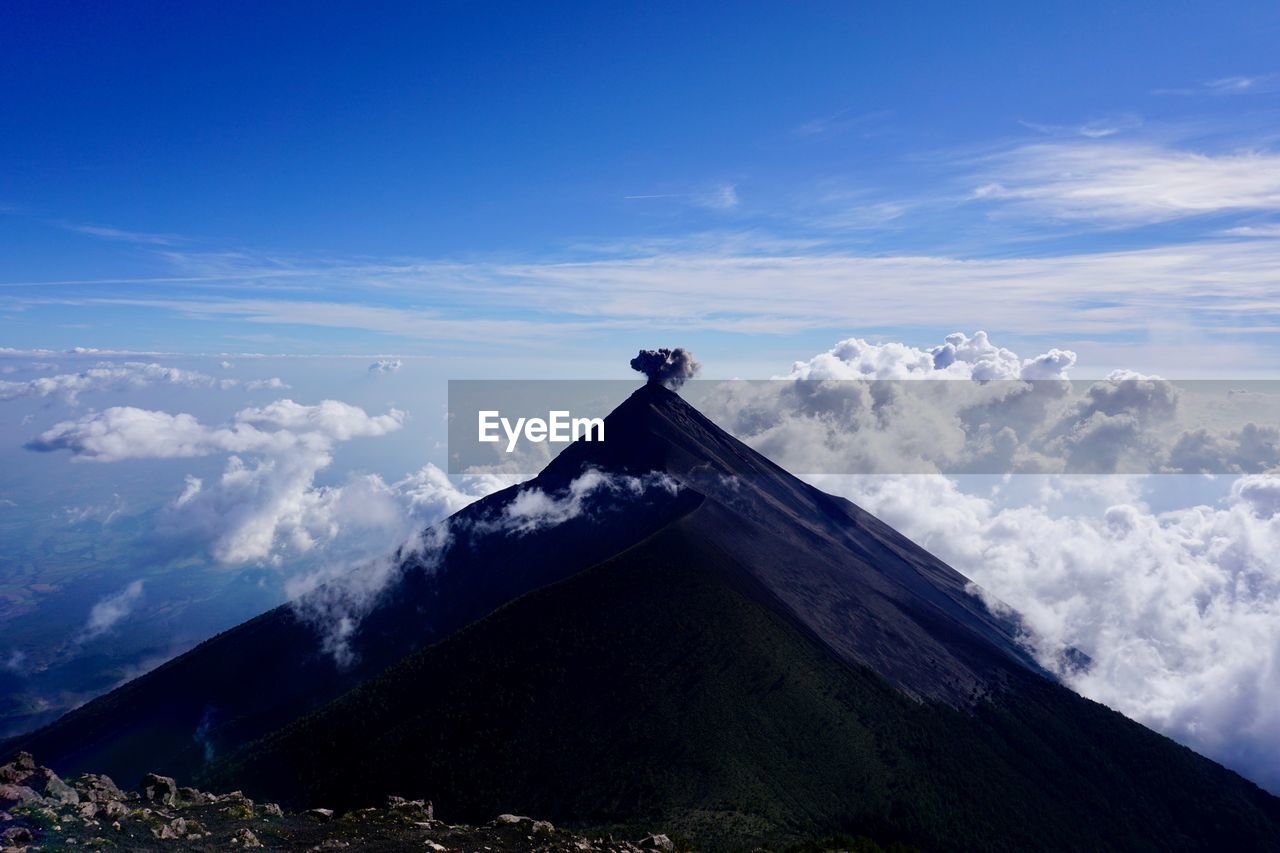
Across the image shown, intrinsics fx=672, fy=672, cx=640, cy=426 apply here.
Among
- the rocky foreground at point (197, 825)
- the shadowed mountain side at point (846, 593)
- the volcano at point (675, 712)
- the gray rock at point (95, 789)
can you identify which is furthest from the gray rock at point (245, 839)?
the shadowed mountain side at point (846, 593)

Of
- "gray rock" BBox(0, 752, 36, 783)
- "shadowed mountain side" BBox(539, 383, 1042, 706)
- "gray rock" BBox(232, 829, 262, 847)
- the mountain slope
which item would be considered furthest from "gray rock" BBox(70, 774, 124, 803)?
"shadowed mountain side" BBox(539, 383, 1042, 706)

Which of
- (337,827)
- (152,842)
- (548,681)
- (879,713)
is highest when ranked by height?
(152,842)

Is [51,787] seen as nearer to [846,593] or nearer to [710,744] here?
[710,744]

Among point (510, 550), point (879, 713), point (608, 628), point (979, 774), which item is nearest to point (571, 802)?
point (608, 628)

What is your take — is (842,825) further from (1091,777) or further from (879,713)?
(1091,777)

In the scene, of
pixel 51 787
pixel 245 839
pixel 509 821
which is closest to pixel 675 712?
pixel 509 821
